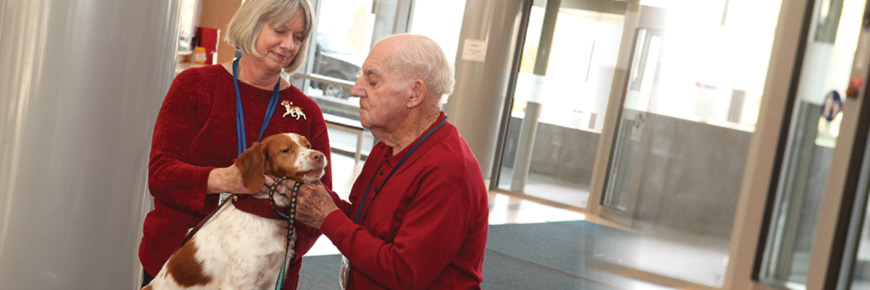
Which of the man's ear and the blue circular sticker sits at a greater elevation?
the blue circular sticker

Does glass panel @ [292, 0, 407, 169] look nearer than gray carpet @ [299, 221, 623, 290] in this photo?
No

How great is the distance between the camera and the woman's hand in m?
1.79

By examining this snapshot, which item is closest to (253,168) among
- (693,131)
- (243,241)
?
(243,241)

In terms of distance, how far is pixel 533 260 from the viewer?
17.8 feet

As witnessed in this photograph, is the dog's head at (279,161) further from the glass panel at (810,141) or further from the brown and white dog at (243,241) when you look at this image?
the glass panel at (810,141)

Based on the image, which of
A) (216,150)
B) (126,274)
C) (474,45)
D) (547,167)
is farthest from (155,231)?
(474,45)

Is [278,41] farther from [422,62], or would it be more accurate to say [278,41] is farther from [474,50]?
[474,50]

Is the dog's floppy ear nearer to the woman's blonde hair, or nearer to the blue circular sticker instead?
the woman's blonde hair

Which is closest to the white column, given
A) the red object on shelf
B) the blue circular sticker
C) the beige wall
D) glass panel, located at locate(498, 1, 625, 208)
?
the blue circular sticker

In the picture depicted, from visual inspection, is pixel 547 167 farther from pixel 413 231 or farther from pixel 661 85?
pixel 413 231

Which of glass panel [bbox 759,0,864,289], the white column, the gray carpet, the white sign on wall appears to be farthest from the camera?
the white sign on wall

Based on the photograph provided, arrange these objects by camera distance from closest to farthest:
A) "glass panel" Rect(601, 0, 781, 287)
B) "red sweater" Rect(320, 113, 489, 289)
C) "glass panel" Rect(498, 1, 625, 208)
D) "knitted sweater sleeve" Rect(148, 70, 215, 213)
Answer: "red sweater" Rect(320, 113, 489, 289)
"knitted sweater sleeve" Rect(148, 70, 215, 213)
"glass panel" Rect(601, 0, 781, 287)
"glass panel" Rect(498, 1, 625, 208)

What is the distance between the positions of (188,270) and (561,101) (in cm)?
394

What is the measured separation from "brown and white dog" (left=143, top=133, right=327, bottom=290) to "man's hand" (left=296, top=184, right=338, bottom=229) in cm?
6
